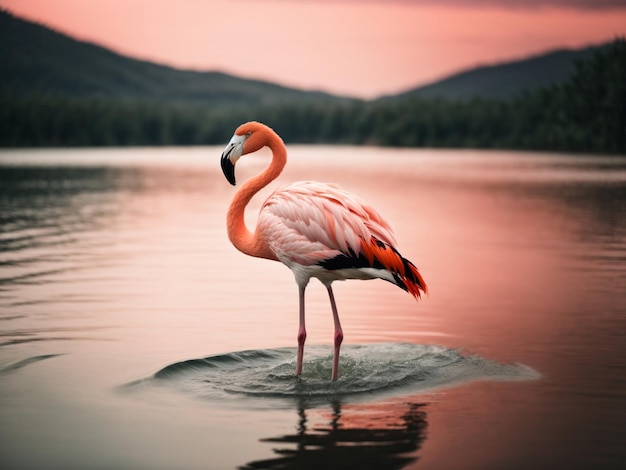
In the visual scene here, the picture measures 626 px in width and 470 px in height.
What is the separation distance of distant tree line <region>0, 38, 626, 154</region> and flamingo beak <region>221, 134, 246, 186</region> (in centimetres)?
7426

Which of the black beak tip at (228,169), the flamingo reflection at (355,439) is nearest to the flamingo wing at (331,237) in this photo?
the black beak tip at (228,169)

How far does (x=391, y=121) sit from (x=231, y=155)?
111 meters

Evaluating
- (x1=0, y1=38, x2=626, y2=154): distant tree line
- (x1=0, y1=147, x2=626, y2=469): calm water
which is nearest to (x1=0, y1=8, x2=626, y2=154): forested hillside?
(x1=0, y1=38, x2=626, y2=154): distant tree line

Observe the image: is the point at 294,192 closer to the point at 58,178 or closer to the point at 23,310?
the point at 23,310

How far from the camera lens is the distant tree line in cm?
8362

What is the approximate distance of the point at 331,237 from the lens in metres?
7.09

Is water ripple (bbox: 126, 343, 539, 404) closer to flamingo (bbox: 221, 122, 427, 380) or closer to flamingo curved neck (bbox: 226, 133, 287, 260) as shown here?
flamingo (bbox: 221, 122, 427, 380)

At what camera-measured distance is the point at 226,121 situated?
4973 inches

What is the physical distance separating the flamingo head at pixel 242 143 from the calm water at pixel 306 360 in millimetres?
1587

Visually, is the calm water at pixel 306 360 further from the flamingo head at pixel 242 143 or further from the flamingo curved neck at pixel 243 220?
the flamingo head at pixel 242 143

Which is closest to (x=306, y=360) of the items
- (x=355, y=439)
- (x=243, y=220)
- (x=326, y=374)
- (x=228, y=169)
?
(x=326, y=374)

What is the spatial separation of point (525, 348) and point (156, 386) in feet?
10.2

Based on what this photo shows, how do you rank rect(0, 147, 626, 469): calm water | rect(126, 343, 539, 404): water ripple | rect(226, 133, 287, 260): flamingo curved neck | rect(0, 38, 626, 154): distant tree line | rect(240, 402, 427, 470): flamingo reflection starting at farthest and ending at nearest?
rect(0, 38, 626, 154): distant tree line < rect(226, 133, 287, 260): flamingo curved neck < rect(126, 343, 539, 404): water ripple < rect(0, 147, 626, 469): calm water < rect(240, 402, 427, 470): flamingo reflection

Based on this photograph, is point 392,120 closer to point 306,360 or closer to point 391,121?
point 391,121
